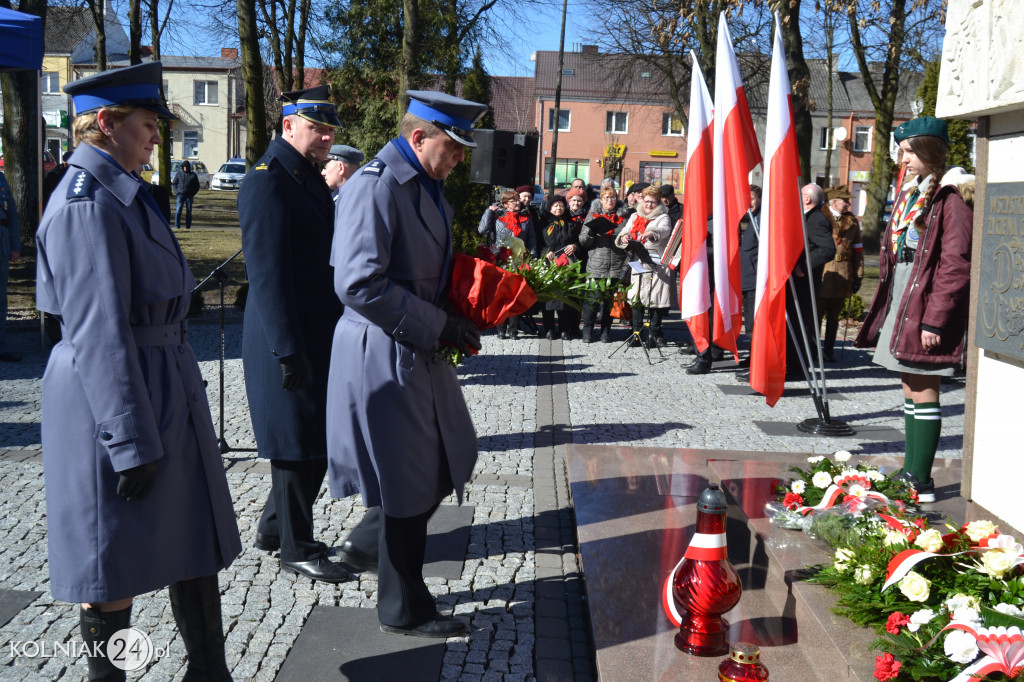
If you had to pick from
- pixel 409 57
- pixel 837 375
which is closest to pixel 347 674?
pixel 837 375

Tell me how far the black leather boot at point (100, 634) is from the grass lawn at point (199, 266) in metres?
5.61

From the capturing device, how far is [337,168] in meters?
6.17

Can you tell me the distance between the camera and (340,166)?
6184 mm

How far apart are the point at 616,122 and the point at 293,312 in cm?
6299

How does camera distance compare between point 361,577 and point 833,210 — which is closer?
point 361,577

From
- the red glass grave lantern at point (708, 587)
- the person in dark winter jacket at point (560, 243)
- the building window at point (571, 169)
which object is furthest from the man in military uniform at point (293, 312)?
the building window at point (571, 169)

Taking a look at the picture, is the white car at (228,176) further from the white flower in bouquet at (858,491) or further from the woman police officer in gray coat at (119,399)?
the woman police officer in gray coat at (119,399)

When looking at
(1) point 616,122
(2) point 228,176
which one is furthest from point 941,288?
(1) point 616,122

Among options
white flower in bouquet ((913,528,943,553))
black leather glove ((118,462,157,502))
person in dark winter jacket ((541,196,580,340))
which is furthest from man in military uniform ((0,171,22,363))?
white flower in bouquet ((913,528,943,553))

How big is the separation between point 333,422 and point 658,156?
6189 cm

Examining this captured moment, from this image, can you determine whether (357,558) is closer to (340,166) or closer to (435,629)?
(435,629)

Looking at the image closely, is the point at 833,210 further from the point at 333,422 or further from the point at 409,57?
the point at 333,422

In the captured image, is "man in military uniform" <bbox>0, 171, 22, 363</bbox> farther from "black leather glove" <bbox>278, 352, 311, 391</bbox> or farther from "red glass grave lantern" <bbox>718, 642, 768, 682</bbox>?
"red glass grave lantern" <bbox>718, 642, 768, 682</bbox>

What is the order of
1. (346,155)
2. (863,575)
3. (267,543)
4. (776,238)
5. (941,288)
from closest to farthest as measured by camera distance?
(863,575)
(267,543)
(941,288)
(776,238)
(346,155)
